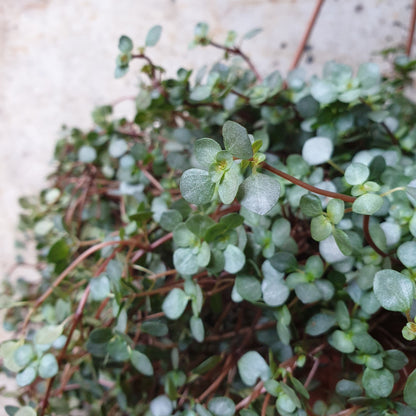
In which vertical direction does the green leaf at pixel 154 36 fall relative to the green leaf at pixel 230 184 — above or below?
above

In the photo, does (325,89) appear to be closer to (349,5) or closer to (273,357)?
(273,357)

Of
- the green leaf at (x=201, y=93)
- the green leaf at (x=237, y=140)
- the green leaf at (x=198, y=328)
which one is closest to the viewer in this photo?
the green leaf at (x=237, y=140)

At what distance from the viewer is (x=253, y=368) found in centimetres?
62

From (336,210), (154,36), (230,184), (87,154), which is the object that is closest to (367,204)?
(336,210)

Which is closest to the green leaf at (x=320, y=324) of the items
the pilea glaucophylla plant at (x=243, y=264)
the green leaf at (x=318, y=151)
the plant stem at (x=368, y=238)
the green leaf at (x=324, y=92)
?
the pilea glaucophylla plant at (x=243, y=264)

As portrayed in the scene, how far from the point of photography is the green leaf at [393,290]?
45cm

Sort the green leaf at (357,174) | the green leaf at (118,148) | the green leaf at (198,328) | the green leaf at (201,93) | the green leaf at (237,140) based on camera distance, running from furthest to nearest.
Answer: the green leaf at (118,148) → the green leaf at (201,93) → the green leaf at (198,328) → the green leaf at (357,174) → the green leaf at (237,140)

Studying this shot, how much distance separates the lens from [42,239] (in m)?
1.02

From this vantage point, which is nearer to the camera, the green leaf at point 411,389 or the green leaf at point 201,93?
the green leaf at point 411,389

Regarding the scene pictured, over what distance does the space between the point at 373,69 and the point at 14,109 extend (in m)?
1.07

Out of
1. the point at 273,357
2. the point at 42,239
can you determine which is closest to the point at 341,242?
the point at 273,357

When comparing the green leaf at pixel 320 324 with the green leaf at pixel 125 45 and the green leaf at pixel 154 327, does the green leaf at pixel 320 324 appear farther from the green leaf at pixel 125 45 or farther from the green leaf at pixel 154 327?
the green leaf at pixel 125 45

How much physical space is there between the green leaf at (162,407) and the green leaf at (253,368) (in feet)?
0.44

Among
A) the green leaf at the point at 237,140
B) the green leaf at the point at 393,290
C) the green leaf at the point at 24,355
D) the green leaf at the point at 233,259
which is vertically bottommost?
the green leaf at the point at 24,355
